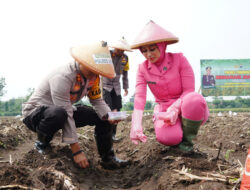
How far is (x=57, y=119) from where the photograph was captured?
7.97ft

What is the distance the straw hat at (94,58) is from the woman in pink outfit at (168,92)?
410mm

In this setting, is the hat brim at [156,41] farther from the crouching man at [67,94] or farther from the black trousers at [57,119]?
the black trousers at [57,119]

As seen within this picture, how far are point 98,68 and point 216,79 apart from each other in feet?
38.3

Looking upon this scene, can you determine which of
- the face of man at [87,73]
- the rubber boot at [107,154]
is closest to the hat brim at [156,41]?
the face of man at [87,73]

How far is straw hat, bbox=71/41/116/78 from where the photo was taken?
7.63ft

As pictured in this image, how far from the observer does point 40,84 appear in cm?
267

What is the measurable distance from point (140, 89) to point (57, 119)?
38.3 inches

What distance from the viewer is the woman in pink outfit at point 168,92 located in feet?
8.50

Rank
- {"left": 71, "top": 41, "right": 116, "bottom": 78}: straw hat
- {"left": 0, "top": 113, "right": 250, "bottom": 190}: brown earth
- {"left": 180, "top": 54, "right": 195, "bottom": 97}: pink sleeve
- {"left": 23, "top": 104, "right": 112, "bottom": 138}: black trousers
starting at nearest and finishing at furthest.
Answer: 1. {"left": 0, "top": 113, "right": 250, "bottom": 190}: brown earth
2. {"left": 71, "top": 41, "right": 116, "bottom": 78}: straw hat
3. {"left": 23, "top": 104, "right": 112, "bottom": 138}: black trousers
4. {"left": 180, "top": 54, "right": 195, "bottom": 97}: pink sleeve

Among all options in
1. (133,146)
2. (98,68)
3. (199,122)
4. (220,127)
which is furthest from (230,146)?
(98,68)

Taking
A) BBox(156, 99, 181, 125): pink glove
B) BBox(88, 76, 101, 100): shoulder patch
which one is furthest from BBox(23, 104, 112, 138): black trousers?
BBox(156, 99, 181, 125): pink glove

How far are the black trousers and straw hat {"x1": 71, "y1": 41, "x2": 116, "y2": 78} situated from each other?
1.63ft

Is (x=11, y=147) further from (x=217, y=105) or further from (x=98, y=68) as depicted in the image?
(x=217, y=105)

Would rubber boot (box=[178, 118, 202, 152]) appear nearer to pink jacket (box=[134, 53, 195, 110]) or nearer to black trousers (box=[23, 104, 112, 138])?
pink jacket (box=[134, 53, 195, 110])
